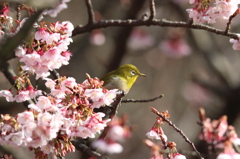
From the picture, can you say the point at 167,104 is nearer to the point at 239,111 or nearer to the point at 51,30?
the point at 239,111

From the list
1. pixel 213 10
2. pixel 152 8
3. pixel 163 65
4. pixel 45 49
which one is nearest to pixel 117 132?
pixel 45 49

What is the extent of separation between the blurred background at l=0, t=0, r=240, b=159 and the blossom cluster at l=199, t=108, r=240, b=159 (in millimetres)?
2107

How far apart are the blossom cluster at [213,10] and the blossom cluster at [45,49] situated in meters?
0.93

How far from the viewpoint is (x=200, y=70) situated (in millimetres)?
8523

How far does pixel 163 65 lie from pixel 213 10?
6.93 meters

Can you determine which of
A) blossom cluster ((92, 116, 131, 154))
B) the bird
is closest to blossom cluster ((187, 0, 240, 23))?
blossom cluster ((92, 116, 131, 154))

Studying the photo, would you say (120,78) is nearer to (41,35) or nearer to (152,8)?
(152,8)

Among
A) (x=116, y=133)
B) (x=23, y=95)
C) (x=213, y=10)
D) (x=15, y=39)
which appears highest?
(x=15, y=39)

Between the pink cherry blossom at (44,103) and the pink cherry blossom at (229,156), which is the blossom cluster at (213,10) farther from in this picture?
the pink cherry blossom at (44,103)

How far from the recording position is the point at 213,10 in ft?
8.49

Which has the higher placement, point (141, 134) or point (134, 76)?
point (134, 76)

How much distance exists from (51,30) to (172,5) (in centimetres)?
438

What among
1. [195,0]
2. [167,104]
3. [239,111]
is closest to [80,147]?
[195,0]

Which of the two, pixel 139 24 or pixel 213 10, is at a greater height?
pixel 213 10
